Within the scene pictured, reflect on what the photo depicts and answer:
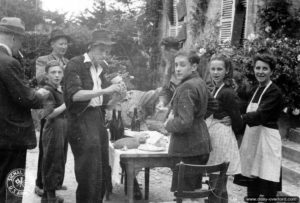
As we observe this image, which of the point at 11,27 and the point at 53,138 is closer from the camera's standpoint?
the point at 11,27

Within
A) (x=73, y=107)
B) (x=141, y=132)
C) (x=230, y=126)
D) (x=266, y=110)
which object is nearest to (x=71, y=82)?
(x=73, y=107)

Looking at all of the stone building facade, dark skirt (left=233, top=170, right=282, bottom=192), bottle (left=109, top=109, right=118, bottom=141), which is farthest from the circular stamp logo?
the stone building facade

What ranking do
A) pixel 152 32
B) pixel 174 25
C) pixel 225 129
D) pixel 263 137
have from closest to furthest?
1. pixel 225 129
2. pixel 263 137
3. pixel 174 25
4. pixel 152 32

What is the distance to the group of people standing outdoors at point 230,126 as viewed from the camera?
356cm

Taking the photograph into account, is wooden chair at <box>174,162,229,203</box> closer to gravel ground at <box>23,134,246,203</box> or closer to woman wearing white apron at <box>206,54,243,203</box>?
woman wearing white apron at <box>206,54,243,203</box>

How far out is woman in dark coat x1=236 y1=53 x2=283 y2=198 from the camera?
4066 mm

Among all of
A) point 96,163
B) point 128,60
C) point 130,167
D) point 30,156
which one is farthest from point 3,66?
point 128,60

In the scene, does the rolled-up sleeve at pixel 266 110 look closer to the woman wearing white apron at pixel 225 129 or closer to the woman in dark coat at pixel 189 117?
the woman wearing white apron at pixel 225 129

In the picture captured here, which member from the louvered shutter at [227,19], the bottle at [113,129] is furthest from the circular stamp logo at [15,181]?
the louvered shutter at [227,19]

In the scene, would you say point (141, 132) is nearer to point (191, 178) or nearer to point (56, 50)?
point (191, 178)

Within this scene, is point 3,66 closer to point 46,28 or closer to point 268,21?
point 268,21

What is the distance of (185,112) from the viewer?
3406mm

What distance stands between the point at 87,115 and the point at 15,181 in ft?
3.13

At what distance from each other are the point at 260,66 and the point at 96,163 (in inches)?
81.7
